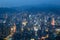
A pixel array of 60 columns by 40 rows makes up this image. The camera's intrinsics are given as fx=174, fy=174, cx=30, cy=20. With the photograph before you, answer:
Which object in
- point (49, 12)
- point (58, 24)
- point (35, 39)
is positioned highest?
point (49, 12)

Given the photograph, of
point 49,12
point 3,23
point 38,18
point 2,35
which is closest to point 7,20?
point 3,23

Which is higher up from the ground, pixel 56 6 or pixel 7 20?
pixel 56 6

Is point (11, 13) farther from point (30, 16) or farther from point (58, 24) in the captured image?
point (58, 24)

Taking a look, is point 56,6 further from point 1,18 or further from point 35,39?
point 1,18

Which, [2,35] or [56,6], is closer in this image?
[2,35]

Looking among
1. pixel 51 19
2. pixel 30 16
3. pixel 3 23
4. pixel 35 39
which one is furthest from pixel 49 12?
pixel 3 23

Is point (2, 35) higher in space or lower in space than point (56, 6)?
lower
